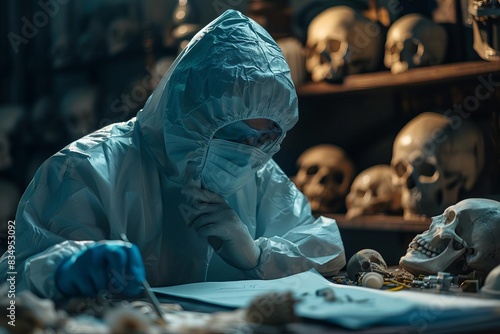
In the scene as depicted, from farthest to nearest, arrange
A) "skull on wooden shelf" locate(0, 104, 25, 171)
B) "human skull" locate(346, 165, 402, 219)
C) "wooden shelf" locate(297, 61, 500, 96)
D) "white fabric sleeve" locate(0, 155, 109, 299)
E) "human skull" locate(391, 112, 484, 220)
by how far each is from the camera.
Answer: "skull on wooden shelf" locate(0, 104, 25, 171) → "human skull" locate(346, 165, 402, 219) → "human skull" locate(391, 112, 484, 220) → "wooden shelf" locate(297, 61, 500, 96) → "white fabric sleeve" locate(0, 155, 109, 299)

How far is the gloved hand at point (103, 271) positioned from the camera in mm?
1478

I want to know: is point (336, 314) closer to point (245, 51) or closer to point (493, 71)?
point (245, 51)

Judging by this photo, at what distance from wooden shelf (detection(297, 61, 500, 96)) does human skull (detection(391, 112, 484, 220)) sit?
155mm

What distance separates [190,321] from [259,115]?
2.26 ft

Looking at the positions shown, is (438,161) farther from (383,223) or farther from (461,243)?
(461,243)

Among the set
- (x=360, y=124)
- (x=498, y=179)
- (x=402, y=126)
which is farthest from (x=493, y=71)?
(x=360, y=124)

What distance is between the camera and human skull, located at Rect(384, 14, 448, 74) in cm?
303

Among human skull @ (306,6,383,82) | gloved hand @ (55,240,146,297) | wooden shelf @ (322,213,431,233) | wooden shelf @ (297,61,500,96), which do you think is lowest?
wooden shelf @ (322,213,431,233)

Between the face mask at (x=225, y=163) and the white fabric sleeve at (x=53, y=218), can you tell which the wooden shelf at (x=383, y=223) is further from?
the white fabric sleeve at (x=53, y=218)

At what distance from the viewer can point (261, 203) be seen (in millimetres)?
2227

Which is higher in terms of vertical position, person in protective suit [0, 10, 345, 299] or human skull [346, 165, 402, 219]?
person in protective suit [0, 10, 345, 299]

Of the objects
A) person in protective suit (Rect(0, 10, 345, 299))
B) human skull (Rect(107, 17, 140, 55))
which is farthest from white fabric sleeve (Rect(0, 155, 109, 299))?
human skull (Rect(107, 17, 140, 55))

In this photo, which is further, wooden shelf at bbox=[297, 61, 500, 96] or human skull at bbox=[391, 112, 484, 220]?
human skull at bbox=[391, 112, 484, 220]

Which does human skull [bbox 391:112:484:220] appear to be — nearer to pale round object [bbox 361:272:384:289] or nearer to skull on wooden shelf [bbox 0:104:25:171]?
pale round object [bbox 361:272:384:289]
